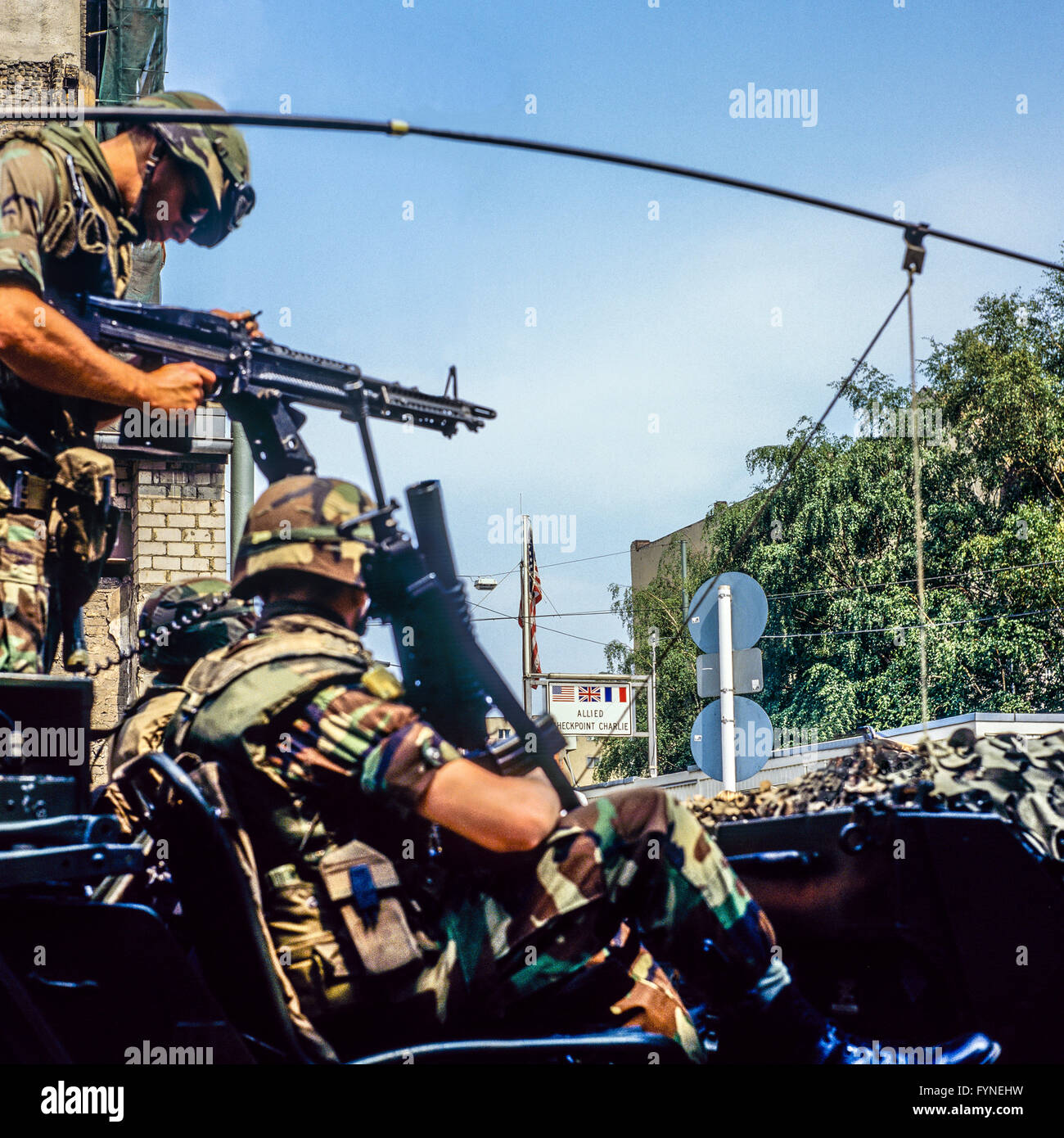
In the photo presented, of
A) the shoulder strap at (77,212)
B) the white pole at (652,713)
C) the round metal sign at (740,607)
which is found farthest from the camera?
the round metal sign at (740,607)

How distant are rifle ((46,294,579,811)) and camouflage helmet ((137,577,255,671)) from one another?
40 centimetres

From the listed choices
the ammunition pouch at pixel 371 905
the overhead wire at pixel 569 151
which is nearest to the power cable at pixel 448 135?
the overhead wire at pixel 569 151

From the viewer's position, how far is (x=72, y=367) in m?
2.89

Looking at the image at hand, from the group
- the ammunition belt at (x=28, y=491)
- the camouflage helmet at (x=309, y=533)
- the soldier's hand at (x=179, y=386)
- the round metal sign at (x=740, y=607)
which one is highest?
the soldier's hand at (x=179, y=386)

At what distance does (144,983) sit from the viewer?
8.52 ft

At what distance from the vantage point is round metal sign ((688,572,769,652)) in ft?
13.6

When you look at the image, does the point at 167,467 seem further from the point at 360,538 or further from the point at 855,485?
the point at 855,485

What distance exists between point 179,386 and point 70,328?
0.89 feet

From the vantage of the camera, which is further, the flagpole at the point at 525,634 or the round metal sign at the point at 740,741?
the round metal sign at the point at 740,741

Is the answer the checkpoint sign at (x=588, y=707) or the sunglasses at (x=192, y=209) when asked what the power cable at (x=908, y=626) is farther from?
the sunglasses at (x=192, y=209)

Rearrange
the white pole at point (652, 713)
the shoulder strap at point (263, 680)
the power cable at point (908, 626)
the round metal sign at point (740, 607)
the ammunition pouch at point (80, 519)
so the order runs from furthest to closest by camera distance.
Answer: the power cable at point (908, 626) → the round metal sign at point (740, 607) → the white pole at point (652, 713) → the ammunition pouch at point (80, 519) → the shoulder strap at point (263, 680)

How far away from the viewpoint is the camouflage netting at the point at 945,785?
296 cm

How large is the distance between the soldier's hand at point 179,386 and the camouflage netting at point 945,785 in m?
1.48


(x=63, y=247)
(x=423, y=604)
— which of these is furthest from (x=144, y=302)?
(x=423, y=604)
